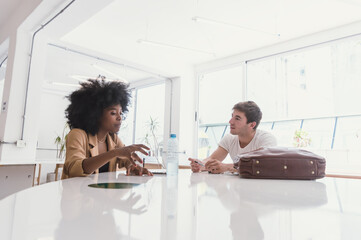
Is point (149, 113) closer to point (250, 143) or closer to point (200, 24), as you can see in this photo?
point (200, 24)

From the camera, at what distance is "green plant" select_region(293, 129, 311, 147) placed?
4.37 metres

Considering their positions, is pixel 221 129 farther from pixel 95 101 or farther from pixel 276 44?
pixel 95 101

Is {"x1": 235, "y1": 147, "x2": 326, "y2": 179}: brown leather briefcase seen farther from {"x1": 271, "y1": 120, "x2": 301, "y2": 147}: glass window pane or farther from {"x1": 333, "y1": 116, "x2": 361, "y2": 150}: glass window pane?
{"x1": 271, "y1": 120, "x2": 301, "y2": 147}: glass window pane

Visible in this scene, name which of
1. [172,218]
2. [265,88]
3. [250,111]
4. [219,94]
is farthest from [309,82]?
[172,218]

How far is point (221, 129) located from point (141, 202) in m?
5.24

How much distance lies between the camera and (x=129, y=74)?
684 cm

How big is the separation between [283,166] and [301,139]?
3.38 metres

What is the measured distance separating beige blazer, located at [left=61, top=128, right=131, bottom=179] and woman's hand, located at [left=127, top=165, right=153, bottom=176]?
0.05 meters

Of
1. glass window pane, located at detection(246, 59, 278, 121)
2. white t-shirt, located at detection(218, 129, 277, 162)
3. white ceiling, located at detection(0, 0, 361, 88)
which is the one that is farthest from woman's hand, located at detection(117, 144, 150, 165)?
glass window pane, located at detection(246, 59, 278, 121)

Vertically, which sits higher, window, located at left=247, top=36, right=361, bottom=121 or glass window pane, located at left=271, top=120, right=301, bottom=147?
window, located at left=247, top=36, right=361, bottom=121

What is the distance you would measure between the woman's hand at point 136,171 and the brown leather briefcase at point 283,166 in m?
0.51

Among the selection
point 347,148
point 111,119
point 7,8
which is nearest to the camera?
point 111,119

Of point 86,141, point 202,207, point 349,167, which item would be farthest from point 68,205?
point 349,167

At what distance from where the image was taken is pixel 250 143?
2.41m
